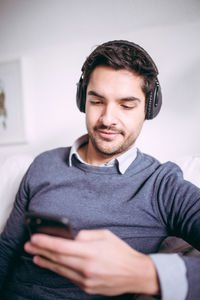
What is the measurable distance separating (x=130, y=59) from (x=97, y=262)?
688mm

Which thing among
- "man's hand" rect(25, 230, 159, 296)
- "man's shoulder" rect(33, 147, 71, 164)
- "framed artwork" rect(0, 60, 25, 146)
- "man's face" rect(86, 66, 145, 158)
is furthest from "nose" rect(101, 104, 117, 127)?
"framed artwork" rect(0, 60, 25, 146)

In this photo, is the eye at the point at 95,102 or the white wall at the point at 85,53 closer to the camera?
the eye at the point at 95,102

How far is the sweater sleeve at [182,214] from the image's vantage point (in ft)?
1.60

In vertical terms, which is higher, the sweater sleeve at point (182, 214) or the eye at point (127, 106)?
the eye at point (127, 106)

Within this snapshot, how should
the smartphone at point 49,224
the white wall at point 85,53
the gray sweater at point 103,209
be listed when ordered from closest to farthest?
the smartphone at point 49,224 → the gray sweater at point 103,209 → the white wall at point 85,53

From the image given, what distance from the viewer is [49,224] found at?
0.43 m

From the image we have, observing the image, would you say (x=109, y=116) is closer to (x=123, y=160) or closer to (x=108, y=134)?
(x=108, y=134)

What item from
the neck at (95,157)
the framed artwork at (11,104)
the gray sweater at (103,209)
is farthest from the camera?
the framed artwork at (11,104)

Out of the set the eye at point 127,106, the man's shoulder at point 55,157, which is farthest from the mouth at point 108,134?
the man's shoulder at point 55,157

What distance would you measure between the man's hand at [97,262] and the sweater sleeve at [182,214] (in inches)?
2.3

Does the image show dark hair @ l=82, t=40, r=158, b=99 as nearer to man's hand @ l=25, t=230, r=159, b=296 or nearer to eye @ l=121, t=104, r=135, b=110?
eye @ l=121, t=104, r=135, b=110

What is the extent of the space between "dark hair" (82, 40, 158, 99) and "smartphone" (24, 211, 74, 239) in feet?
2.00

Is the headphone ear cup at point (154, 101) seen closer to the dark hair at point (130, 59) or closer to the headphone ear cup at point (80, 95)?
the dark hair at point (130, 59)

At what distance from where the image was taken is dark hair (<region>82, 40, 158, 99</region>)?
800 mm
